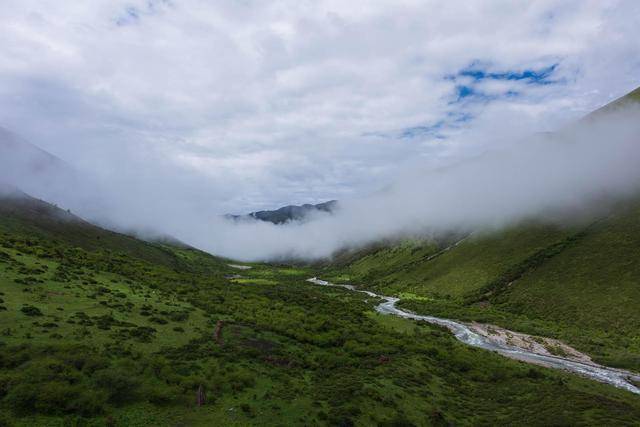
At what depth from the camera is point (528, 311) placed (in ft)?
285

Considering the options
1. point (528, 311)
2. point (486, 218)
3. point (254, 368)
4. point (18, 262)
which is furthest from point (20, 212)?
point (486, 218)

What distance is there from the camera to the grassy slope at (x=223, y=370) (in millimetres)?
23688

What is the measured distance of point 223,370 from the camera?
106 ft

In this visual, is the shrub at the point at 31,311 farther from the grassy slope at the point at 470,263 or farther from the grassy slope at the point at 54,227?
the grassy slope at the point at 470,263

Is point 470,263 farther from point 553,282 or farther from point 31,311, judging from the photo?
point 31,311

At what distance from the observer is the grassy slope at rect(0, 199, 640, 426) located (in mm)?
23688

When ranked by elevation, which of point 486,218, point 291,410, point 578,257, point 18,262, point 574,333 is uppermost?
point 486,218

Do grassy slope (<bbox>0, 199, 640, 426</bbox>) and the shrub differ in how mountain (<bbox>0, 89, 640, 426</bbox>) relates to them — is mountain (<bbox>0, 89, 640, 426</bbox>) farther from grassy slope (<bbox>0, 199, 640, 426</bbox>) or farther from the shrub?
the shrub

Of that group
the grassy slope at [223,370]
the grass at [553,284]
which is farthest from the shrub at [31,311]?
the grass at [553,284]

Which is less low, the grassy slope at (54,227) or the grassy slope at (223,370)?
the grassy slope at (54,227)

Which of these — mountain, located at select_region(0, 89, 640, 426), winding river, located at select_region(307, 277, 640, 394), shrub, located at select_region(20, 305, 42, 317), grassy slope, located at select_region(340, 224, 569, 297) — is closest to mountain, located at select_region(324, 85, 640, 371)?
grassy slope, located at select_region(340, 224, 569, 297)

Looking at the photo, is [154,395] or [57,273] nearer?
[154,395]

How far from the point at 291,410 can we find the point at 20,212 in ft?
387

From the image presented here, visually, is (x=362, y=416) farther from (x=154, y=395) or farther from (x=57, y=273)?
(x=57, y=273)
